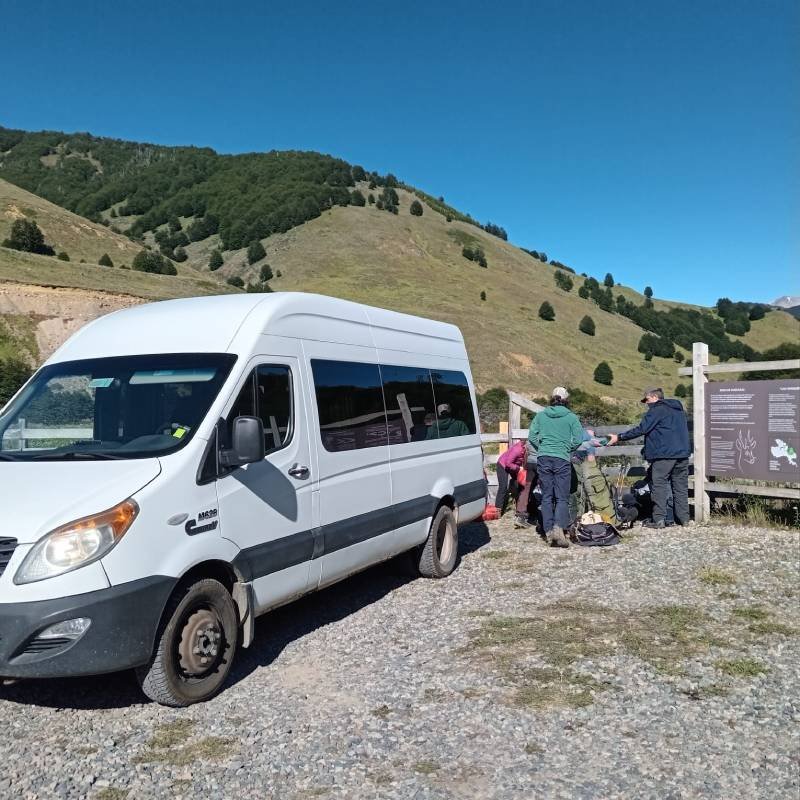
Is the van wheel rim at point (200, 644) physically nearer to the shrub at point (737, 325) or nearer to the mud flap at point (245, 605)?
the mud flap at point (245, 605)

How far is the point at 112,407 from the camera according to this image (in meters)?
4.97

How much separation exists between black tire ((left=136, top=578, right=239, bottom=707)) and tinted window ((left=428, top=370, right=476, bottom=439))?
10.8 feet

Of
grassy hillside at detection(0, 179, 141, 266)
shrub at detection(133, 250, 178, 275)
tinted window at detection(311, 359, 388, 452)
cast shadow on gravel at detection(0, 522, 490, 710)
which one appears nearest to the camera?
cast shadow on gravel at detection(0, 522, 490, 710)

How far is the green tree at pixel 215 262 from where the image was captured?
8744 cm

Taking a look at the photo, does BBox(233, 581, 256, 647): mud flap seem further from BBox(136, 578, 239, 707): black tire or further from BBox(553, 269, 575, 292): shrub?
BBox(553, 269, 575, 292): shrub

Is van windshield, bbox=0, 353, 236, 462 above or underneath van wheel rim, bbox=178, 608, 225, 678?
above

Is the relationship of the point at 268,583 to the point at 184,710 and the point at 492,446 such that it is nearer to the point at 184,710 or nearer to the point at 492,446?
the point at 184,710

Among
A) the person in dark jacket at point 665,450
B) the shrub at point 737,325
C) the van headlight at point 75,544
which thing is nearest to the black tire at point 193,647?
the van headlight at point 75,544

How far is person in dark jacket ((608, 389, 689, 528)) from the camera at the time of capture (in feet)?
31.6

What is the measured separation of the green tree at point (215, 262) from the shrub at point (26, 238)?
3214cm

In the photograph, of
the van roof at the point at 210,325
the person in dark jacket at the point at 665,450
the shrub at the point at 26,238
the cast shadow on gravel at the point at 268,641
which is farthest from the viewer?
the shrub at the point at 26,238

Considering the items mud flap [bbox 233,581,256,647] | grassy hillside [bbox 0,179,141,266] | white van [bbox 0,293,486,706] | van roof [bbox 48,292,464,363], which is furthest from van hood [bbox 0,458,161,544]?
grassy hillside [bbox 0,179,141,266]

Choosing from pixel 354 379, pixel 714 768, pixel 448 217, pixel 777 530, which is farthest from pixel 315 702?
pixel 448 217

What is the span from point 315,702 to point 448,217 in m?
121
